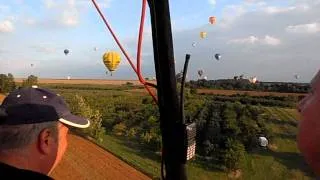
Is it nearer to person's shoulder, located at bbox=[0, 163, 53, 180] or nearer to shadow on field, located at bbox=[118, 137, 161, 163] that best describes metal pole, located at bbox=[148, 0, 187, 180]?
person's shoulder, located at bbox=[0, 163, 53, 180]

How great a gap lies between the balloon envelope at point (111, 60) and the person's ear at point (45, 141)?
98.7ft

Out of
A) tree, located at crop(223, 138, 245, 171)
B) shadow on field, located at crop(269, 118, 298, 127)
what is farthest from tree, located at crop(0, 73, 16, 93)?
tree, located at crop(223, 138, 245, 171)

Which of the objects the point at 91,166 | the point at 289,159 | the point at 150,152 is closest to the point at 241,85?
the point at 289,159

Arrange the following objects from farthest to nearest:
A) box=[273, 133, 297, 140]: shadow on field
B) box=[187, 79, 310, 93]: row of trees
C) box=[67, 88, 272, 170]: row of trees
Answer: box=[187, 79, 310, 93]: row of trees
box=[273, 133, 297, 140]: shadow on field
box=[67, 88, 272, 170]: row of trees

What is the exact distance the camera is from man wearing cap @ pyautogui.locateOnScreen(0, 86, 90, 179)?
166 centimetres

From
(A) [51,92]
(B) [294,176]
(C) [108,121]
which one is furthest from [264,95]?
(A) [51,92]

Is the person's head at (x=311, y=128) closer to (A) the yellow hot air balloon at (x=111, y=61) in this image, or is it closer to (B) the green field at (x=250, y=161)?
(B) the green field at (x=250, y=161)

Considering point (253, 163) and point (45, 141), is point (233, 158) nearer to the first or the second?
point (253, 163)

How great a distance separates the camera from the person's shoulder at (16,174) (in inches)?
60.3

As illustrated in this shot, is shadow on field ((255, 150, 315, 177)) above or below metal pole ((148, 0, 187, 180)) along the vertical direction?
below

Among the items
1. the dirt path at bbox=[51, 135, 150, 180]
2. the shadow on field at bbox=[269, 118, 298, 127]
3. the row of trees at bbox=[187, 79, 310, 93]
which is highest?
the row of trees at bbox=[187, 79, 310, 93]

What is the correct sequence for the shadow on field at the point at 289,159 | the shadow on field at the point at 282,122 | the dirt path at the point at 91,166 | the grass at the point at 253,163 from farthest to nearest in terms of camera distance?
the shadow on field at the point at 282,122, the shadow on field at the point at 289,159, the grass at the point at 253,163, the dirt path at the point at 91,166

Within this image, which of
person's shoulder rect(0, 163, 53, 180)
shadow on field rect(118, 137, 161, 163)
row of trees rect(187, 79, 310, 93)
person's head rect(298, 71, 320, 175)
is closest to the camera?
person's head rect(298, 71, 320, 175)

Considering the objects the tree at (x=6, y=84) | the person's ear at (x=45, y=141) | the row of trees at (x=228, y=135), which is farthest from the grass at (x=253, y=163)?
the person's ear at (x=45, y=141)
